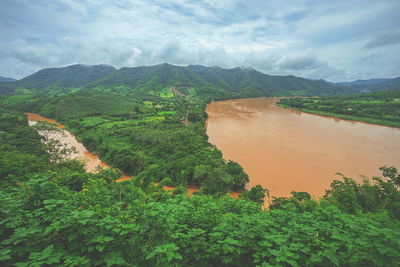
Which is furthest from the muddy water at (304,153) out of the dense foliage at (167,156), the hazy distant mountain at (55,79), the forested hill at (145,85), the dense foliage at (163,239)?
the hazy distant mountain at (55,79)

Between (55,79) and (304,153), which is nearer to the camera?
(304,153)

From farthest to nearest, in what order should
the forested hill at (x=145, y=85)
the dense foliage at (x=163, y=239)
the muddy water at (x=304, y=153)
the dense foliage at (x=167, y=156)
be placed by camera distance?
1. the forested hill at (x=145, y=85)
2. the muddy water at (x=304, y=153)
3. the dense foliage at (x=167, y=156)
4. the dense foliage at (x=163, y=239)

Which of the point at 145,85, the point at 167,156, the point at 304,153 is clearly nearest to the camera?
the point at 167,156

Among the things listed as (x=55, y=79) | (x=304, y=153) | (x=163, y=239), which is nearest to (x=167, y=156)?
(x=304, y=153)

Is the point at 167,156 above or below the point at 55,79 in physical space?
below

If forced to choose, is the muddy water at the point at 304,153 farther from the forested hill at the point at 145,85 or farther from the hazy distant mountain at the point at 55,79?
the hazy distant mountain at the point at 55,79

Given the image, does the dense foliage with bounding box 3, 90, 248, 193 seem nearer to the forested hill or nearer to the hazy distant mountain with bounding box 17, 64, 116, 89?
the forested hill

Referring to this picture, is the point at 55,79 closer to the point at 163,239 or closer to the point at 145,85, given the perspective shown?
the point at 145,85

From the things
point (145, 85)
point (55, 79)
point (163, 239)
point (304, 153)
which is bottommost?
point (304, 153)

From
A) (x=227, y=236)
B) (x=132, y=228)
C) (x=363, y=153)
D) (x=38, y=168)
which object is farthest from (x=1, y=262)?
(x=363, y=153)
